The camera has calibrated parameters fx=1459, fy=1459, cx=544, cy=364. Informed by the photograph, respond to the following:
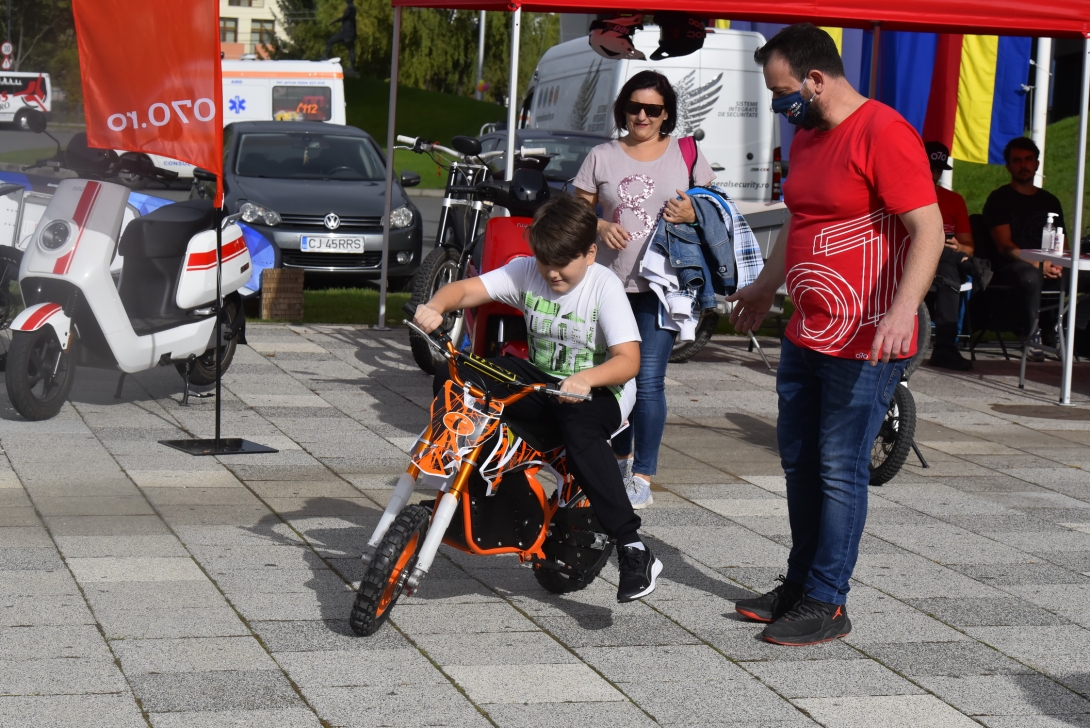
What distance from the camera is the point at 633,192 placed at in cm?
627

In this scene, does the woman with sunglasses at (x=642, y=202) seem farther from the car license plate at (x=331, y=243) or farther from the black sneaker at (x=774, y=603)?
the car license plate at (x=331, y=243)

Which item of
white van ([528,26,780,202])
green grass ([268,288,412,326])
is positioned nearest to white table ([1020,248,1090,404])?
green grass ([268,288,412,326])

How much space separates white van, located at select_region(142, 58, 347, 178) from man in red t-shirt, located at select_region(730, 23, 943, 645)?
21.9 meters

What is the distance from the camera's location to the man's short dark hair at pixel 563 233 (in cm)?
461

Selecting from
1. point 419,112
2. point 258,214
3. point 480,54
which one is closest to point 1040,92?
point 258,214

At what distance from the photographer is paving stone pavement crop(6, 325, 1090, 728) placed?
13.0 ft

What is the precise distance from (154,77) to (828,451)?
4050mm

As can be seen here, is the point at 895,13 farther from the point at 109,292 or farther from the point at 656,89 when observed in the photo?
the point at 109,292

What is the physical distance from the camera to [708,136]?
15.8 m

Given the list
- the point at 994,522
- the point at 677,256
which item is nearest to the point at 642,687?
the point at 677,256

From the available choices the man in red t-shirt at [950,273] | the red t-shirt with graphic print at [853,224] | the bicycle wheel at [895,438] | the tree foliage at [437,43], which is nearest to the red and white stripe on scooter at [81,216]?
the bicycle wheel at [895,438]

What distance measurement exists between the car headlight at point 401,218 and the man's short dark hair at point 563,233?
939 centimetres

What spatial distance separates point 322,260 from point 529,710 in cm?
1017

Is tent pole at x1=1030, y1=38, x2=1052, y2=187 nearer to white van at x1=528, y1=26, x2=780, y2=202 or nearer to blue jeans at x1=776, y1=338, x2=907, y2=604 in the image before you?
white van at x1=528, y1=26, x2=780, y2=202
